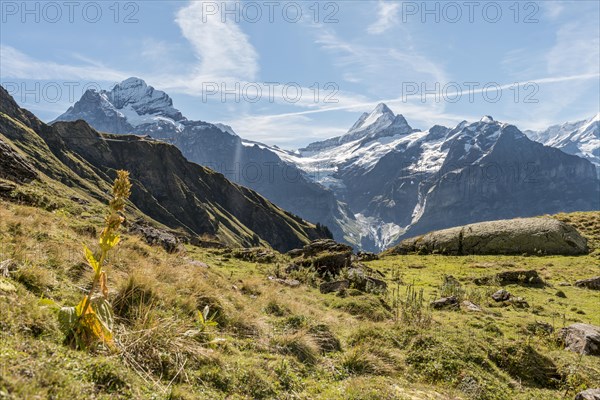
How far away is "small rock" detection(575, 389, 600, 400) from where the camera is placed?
8.38 m

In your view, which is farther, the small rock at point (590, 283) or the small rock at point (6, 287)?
the small rock at point (590, 283)

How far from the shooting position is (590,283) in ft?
83.5

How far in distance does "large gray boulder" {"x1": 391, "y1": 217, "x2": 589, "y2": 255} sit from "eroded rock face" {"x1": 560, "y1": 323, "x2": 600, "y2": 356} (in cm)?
2842

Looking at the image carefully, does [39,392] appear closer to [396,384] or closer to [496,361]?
[396,384]

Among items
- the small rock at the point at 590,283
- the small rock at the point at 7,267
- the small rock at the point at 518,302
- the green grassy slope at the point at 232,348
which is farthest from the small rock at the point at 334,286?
the small rock at the point at 590,283

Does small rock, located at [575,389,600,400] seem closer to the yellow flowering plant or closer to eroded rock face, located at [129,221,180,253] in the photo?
the yellow flowering plant

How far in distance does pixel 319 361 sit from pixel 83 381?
17.6 ft

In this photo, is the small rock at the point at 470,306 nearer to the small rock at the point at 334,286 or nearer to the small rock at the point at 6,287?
the small rock at the point at 334,286

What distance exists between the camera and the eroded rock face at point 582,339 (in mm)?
12609

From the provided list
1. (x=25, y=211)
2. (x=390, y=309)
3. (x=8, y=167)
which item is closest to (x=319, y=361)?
(x=390, y=309)

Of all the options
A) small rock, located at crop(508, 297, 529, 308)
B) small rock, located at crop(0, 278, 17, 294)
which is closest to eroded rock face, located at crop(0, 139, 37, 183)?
small rock, located at crop(0, 278, 17, 294)

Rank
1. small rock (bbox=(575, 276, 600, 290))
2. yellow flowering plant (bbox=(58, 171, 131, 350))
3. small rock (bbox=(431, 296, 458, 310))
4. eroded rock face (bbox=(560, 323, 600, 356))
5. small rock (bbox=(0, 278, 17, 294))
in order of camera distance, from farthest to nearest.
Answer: small rock (bbox=(575, 276, 600, 290))
small rock (bbox=(431, 296, 458, 310))
eroded rock face (bbox=(560, 323, 600, 356))
small rock (bbox=(0, 278, 17, 294))
yellow flowering plant (bbox=(58, 171, 131, 350))

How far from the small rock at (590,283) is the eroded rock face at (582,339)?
14.2m

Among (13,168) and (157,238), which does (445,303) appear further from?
(13,168)
